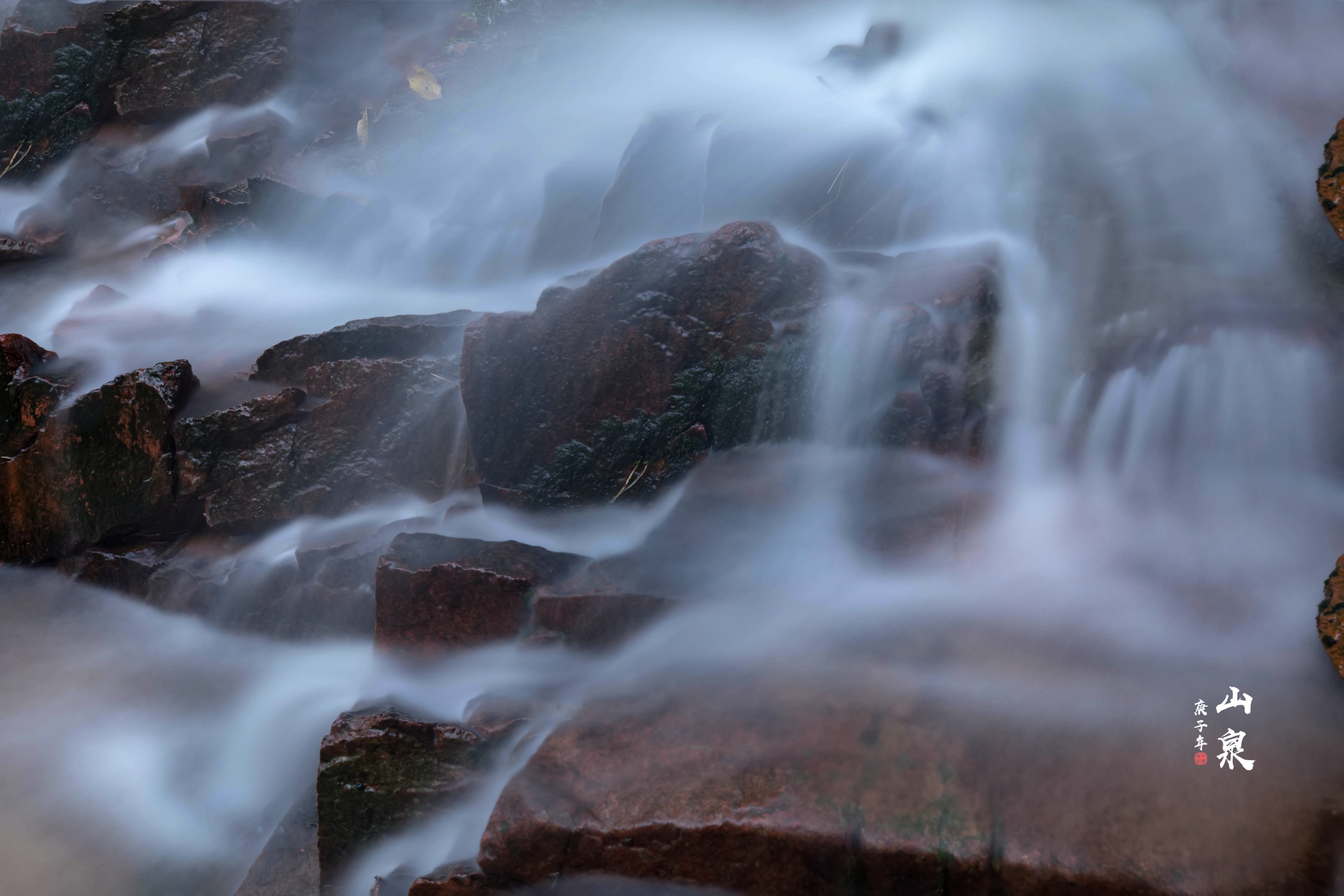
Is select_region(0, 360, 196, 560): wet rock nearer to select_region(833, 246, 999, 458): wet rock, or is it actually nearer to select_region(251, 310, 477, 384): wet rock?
select_region(251, 310, 477, 384): wet rock

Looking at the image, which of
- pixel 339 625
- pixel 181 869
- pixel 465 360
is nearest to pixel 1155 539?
pixel 465 360

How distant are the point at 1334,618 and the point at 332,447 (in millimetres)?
4729

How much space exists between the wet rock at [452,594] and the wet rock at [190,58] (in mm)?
6801

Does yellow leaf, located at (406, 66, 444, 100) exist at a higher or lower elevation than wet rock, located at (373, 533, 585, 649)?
higher

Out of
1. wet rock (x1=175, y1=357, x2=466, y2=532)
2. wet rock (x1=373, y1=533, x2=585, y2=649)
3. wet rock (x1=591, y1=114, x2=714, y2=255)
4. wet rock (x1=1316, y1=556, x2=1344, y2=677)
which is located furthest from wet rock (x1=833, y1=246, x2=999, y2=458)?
wet rock (x1=175, y1=357, x2=466, y2=532)

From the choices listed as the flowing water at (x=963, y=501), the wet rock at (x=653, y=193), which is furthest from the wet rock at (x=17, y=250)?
the wet rock at (x=653, y=193)

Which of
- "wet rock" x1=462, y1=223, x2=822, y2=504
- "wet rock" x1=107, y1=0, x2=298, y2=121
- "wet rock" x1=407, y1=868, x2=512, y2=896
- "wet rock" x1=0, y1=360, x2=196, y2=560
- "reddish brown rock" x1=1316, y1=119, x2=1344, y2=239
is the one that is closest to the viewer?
"wet rock" x1=407, y1=868, x2=512, y2=896

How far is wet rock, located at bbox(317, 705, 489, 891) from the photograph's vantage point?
3.11 m

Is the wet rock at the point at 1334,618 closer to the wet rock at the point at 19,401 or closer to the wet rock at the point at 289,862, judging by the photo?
the wet rock at the point at 289,862

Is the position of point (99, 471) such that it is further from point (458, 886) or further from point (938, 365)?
point (938, 365)

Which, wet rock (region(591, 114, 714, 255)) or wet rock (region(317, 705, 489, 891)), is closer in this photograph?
wet rock (region(317, 705, 489, 891))

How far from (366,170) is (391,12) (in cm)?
289

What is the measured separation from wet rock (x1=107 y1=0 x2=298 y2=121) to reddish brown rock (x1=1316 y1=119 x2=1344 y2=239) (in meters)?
8.75

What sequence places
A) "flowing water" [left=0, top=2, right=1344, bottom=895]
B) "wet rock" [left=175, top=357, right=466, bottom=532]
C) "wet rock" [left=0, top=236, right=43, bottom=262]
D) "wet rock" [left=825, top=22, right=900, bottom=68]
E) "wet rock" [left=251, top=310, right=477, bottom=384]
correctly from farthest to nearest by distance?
"wet rock" [left=825, top=22, right=900, bottom=68], "wet rock" [left=0, top=236, right=43, bottom=262], "wet rock" [left=251, top=310, right=477, bottom=384], "wet rock" [left=175, top=357, right=466, bottom=532], "flowing water" [left=0, top=2, right=1344, bottom=895]
